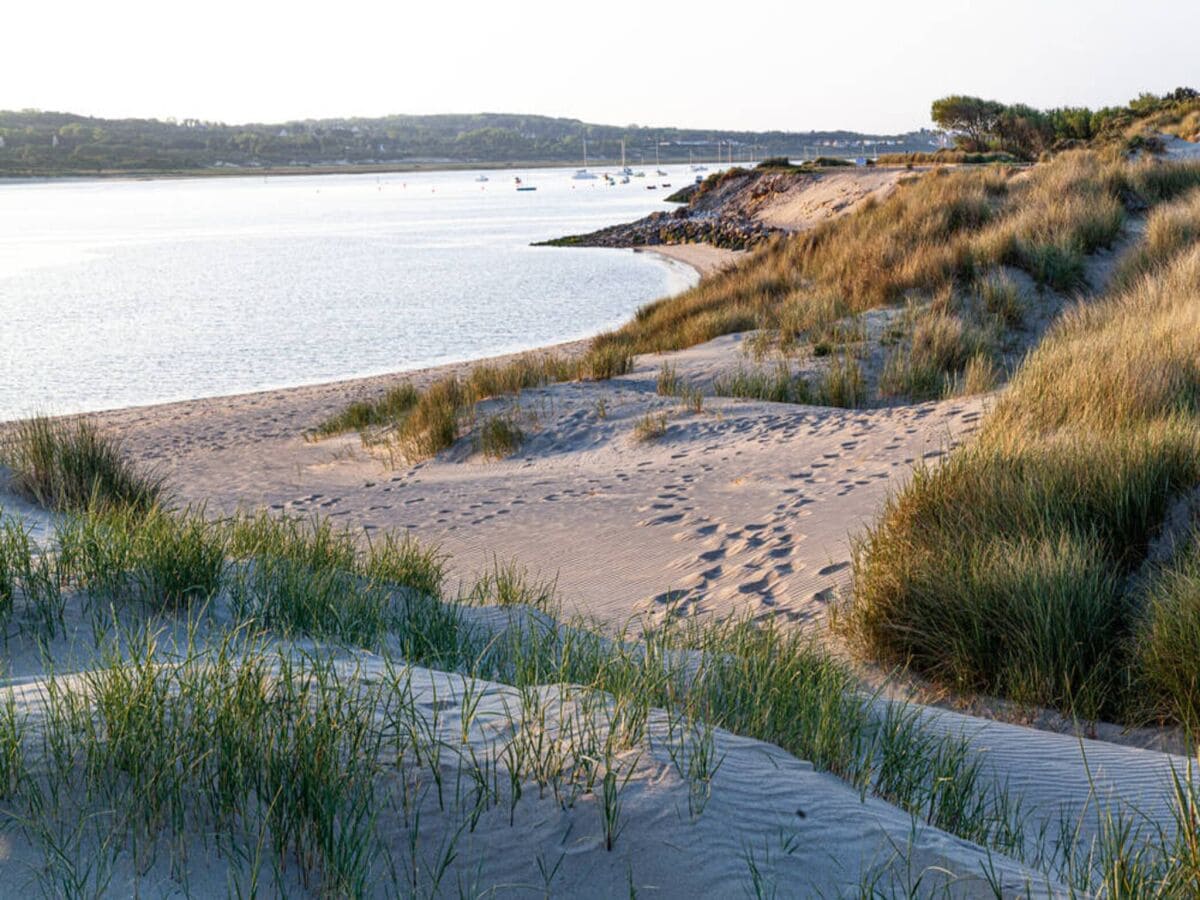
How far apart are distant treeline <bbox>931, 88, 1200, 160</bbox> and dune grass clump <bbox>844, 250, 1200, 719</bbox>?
33.8m

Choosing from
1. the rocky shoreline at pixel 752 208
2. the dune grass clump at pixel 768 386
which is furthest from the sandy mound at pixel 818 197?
the dune grass clump at pixel 768 386

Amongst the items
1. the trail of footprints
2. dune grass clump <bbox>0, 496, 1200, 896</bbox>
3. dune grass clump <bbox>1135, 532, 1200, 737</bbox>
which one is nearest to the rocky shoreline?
the trail of footprints

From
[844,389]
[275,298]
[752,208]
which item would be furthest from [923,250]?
[752,208]

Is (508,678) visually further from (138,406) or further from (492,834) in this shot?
(138,406)

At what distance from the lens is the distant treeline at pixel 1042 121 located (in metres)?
40.9

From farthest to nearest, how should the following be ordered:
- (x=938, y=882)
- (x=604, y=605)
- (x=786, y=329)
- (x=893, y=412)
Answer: (x=786, y=329) → (x=893, y=412) → (x=604, y=605) → (x=938, y=882)

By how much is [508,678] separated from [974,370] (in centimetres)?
800

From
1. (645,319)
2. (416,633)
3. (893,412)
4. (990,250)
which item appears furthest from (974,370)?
(645,319)

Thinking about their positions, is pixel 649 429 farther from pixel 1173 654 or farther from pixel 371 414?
pixel 1173 654

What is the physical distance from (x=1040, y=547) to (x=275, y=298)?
109 ft

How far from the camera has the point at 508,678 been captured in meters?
3.95

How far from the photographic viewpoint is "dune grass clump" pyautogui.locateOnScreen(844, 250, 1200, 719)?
15.2ft

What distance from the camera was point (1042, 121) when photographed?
50000mm

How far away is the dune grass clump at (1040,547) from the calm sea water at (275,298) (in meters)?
16.5
